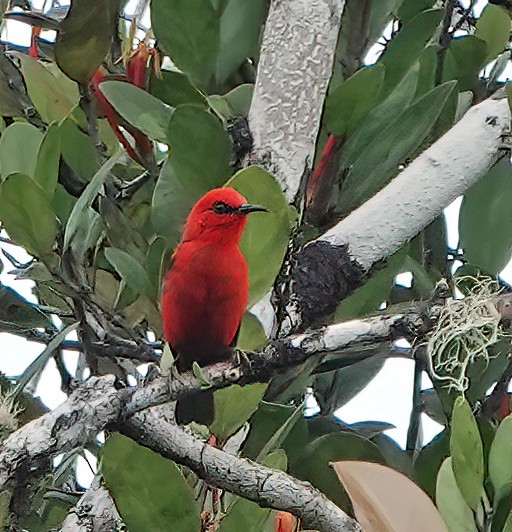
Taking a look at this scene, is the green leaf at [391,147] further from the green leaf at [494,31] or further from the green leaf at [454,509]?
the green leaf at [454,509]

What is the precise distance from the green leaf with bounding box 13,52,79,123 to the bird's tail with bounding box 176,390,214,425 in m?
0.31

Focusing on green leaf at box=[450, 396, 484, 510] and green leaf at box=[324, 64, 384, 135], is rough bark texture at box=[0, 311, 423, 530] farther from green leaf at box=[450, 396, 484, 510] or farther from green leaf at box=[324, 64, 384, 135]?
green leaf at box=[324, 64, 384, 135]

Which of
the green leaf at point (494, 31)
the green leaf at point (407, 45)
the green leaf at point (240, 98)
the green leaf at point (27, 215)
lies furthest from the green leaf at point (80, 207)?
the green leaf at point (494, 31)

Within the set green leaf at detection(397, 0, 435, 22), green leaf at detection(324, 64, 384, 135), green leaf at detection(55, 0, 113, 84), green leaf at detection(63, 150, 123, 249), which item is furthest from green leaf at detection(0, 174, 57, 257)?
green leaf at detection(397, 0, 435, 22)

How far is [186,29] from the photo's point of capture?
73 centimetres

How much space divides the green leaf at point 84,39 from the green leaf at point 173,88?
0.07 m

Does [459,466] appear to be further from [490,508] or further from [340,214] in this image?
[340,214]

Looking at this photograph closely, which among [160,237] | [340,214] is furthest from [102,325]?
[340,214]

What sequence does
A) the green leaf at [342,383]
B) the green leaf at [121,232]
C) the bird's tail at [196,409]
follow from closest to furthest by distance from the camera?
1. the bird's tail at [196,409]
2. the green leaf at [121,232]
3. the green leaf at [342,383]

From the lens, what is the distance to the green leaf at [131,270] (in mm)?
647

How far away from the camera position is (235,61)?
76 cm

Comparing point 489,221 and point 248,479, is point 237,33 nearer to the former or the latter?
point 489,221

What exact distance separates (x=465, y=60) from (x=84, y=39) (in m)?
0.34

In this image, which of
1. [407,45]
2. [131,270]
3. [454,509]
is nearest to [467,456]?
Answer: [454,509]
